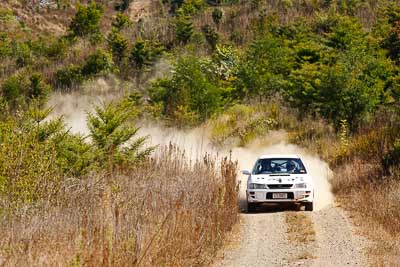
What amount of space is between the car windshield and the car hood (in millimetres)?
347

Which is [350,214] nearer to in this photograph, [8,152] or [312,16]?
[8,152]

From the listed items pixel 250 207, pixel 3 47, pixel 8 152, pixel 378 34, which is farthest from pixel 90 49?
pixel 8 152

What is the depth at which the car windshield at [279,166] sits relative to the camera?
1634 centimetres

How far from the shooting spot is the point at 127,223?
25.6 ft

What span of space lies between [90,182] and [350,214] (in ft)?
23.5

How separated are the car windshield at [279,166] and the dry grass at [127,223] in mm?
3821

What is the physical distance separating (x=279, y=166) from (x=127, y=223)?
9.41 metres

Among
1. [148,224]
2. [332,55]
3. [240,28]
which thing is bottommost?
[148,224]

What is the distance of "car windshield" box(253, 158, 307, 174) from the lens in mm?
16344

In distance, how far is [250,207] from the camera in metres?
15.9

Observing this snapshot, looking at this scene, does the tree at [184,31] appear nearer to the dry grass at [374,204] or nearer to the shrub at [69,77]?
the shrub at [69,77]

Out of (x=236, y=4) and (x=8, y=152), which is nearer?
(x=8, y=152)

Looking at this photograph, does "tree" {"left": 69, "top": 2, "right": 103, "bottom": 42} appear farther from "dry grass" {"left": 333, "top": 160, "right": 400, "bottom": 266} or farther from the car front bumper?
the car front bumper

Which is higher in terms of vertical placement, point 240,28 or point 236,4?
point 236,4
